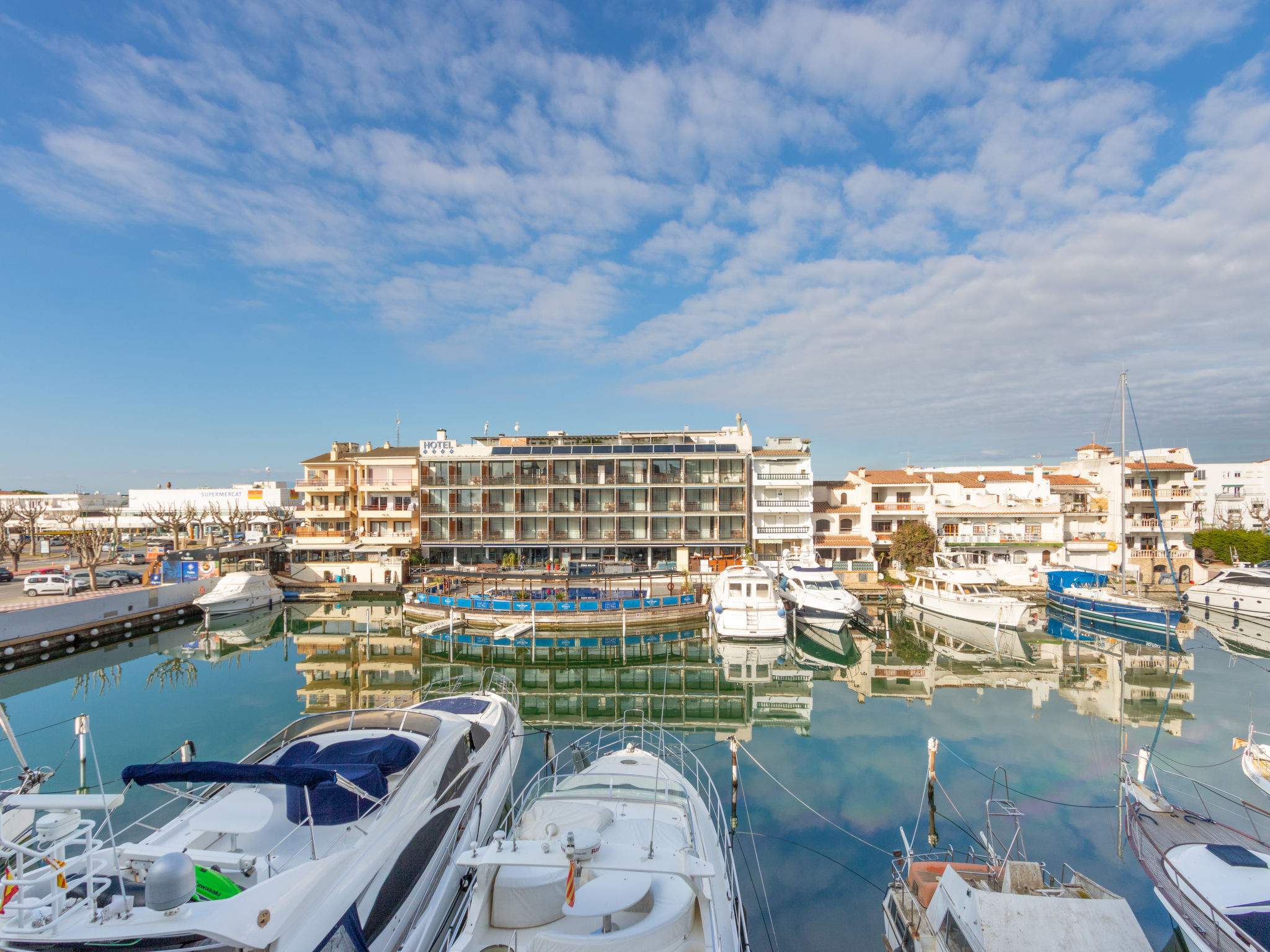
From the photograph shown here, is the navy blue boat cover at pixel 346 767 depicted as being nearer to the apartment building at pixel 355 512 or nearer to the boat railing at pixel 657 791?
the boat railing at pixel 657 791

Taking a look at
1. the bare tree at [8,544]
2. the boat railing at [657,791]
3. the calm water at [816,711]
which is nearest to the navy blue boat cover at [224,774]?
the boat railing at [657,791]

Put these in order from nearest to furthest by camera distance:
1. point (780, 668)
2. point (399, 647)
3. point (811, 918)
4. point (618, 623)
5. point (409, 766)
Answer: point (409, 766)
point (811, 918)
point (780, 668)
point (399, 647)
point (618, 623)

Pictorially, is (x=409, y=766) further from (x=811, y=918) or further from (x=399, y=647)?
(x=399, y=647)

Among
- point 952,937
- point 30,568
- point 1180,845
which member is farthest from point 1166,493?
point 30,568

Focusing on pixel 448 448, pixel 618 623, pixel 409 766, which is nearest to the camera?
pixel 409 766

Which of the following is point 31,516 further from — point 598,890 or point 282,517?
point 598,890

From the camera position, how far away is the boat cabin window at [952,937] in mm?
7062

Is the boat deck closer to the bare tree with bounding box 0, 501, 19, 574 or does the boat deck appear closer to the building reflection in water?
the building reflection in water

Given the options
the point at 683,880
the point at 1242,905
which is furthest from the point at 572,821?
the point at 1242,905

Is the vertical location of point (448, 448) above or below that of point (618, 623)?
above

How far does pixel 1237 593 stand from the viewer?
3303 centimetres

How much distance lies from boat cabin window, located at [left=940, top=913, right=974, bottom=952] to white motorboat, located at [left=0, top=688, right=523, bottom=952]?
6.62 meters

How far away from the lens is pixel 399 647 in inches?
1115

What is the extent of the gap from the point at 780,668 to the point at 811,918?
15.5 meters
